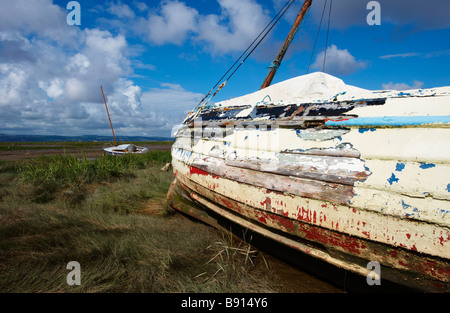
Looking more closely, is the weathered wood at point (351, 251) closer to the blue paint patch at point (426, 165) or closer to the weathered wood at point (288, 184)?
the weathered wood at point (288, 184)

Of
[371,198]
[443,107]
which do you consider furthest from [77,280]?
[443,107]

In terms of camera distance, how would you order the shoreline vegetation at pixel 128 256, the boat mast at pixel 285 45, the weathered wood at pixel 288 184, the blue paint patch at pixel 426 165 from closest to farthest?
the blue paint patch at pixel 426 165 < the weathered wood at pixel 288 184 < the shoreline vegetation at pixel 128 256 < the boat mast at pixel 285 45

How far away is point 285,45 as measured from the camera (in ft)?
14.1

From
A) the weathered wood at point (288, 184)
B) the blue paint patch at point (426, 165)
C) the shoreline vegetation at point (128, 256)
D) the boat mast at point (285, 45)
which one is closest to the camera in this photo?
the blue paint patch at point (426, 165)

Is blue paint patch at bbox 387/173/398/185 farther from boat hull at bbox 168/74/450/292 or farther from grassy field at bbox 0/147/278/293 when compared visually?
grassy field at bbox 0/147/278/293

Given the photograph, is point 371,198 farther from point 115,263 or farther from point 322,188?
point 115,263

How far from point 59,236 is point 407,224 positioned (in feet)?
9.85

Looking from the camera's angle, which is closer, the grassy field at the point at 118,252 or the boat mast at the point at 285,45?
the grassy field at the point at 118,252

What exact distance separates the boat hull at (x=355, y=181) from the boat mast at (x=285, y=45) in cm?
250

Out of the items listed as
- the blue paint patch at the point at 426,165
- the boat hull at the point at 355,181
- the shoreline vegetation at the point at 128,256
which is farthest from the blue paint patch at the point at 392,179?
the shoreline vegetation at the point at 128,256

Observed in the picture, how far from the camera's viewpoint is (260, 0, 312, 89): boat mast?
418cm

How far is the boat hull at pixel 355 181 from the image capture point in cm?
112

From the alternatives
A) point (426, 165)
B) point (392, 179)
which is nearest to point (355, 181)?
point (392, 179)
